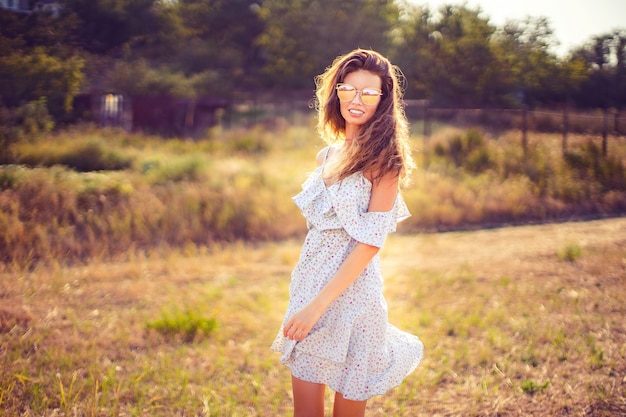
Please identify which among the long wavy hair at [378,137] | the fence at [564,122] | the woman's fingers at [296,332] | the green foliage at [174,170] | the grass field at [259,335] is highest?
the fence at [564,122]

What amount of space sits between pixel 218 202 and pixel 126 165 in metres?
2.78

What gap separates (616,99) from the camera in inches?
512

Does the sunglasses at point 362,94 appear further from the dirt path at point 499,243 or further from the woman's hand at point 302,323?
the dirt path at point 499,243

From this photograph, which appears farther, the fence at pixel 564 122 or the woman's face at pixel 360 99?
the fence at pixel 564 122

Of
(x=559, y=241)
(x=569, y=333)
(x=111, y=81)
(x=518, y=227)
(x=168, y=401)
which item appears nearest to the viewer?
(x=168, y=401)

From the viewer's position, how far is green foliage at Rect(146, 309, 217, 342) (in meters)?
3.80

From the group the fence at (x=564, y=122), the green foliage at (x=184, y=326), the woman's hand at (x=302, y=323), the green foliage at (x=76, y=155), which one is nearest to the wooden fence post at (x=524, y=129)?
the fence at (x=564, y=122)

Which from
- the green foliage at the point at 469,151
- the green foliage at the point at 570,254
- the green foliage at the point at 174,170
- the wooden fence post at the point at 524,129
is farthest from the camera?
the wooden fence post at the point at 524,129

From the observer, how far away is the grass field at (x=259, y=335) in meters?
2.92

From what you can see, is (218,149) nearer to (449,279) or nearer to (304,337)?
(449,279)

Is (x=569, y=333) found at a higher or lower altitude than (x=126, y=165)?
lower

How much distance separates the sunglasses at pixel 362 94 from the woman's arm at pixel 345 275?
282mm

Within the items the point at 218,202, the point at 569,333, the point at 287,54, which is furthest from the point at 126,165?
the point at 287,54

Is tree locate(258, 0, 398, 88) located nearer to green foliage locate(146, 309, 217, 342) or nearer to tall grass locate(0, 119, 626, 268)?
tall grass locate(0, 119, 626, 268)
